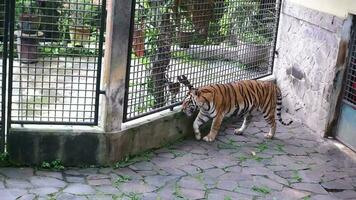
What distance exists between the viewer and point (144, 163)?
6.58 metres

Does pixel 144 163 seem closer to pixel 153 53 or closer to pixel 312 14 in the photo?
pixel 153 53

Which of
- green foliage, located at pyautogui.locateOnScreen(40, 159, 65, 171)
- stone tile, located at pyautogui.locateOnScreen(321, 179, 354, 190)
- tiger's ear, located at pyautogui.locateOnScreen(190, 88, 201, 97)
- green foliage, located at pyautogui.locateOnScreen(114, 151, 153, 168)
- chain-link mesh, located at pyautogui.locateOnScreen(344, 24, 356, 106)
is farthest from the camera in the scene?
chain-link mesh, located at pyautogui.locateOnScreen(344, 24, 356, 106)

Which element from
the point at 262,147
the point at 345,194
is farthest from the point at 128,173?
the point at 345,194

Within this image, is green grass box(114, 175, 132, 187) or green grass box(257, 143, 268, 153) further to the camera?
→ green grass box(257, 143, 268, 153)

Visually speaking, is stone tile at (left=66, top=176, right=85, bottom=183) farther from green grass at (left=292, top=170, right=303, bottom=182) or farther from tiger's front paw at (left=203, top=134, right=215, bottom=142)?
green grass at (left=292, top=170, right=303, bottom=182)

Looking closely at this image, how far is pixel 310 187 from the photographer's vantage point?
20.6 feet

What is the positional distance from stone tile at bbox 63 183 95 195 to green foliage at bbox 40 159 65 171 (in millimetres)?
418

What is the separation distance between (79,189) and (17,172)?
738 mm

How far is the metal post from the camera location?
6.03 meters

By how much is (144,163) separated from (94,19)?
66.9 inches

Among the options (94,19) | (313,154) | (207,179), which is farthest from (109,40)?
(313,154)

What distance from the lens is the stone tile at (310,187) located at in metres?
6.21

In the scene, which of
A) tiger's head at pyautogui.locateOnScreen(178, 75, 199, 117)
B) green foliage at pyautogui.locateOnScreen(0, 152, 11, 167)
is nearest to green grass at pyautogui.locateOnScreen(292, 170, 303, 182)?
tiger's head at pyautogui.locateOnScreen(178, 75, 199, 117)

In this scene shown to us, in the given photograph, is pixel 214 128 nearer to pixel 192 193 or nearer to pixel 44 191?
pixel 192 193
